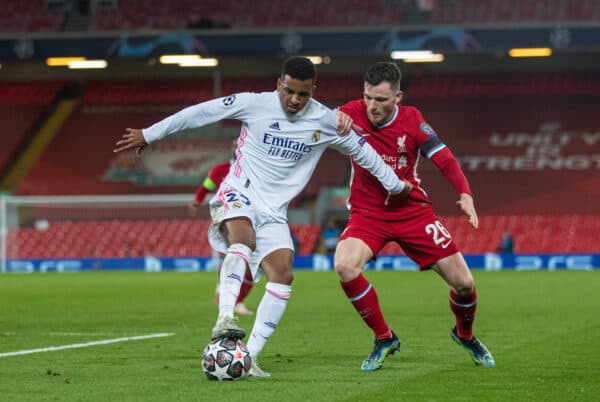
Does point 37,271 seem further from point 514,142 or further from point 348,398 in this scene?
point 348,398

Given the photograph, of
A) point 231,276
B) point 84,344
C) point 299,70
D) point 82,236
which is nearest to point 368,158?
point 299,70

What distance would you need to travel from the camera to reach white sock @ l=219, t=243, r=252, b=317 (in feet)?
22.9

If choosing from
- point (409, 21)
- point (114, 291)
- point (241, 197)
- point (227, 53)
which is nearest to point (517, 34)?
point (409, 21)

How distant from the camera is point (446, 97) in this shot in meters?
34.4

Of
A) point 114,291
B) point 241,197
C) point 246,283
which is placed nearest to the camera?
point 241,197

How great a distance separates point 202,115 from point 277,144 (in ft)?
1.77

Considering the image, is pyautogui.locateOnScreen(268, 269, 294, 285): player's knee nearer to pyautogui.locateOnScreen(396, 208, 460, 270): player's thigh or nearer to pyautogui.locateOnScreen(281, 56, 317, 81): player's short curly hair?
pyautogui.locateOnScreen(396, 208, 460, 270): player's thigh

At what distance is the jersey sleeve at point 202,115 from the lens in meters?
7.14

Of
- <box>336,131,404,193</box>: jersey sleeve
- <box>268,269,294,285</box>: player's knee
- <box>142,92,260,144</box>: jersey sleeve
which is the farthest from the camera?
<box>336,131,404,193</box>: jersey sleeve

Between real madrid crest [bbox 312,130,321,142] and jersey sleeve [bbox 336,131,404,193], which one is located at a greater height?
real madrid crest [bbox 312,130,321,142]

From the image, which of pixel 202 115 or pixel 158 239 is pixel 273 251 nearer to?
pixel 202 115

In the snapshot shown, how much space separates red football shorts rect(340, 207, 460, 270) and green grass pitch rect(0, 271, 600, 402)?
0.76m

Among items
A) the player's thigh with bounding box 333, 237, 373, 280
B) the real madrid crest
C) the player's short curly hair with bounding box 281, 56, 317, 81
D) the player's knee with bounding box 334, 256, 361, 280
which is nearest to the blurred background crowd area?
the player's thigh with bounding box 333, 237, 373, 280

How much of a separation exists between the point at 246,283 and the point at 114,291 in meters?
6.41
